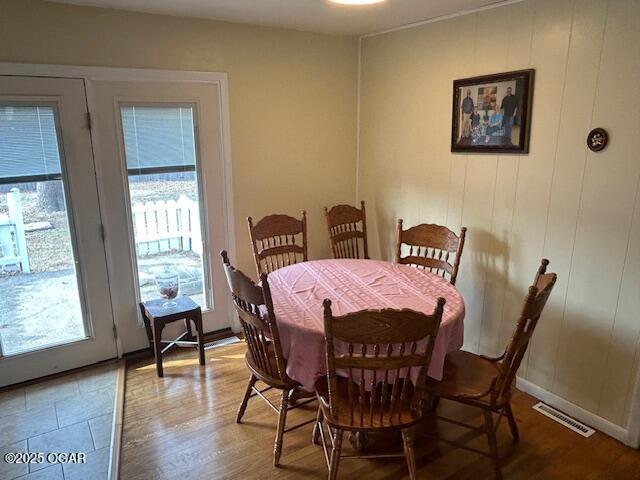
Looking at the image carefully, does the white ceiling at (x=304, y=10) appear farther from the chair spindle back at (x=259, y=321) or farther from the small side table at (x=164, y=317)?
the small side table at (x=164, y=317)

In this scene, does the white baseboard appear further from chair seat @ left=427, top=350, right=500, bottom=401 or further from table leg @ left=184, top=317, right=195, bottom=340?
table leg @ left=184, top=317, right=195, bottom=340

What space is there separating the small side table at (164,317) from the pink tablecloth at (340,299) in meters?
0.73

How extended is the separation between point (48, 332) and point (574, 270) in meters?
3.26

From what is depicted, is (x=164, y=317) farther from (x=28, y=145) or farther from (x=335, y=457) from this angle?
(x=335, y=457)

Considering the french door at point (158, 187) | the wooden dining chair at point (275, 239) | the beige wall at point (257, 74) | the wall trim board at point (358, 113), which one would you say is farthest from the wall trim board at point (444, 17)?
the wooden dining chair at point (275, 239)

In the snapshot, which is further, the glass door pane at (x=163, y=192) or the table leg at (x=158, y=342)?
the glass door pane at (x=163, y=192)

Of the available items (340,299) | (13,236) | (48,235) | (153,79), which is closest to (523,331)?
(340,299)

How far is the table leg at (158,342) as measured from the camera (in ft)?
9.39

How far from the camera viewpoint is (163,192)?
3.11 m

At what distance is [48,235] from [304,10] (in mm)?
2147

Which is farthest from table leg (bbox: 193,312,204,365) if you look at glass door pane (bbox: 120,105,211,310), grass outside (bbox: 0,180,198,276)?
grass outside (bbox: 0,180,198,276)

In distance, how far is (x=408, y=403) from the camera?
1925mm

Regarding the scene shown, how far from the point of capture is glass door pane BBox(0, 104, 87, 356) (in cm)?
260

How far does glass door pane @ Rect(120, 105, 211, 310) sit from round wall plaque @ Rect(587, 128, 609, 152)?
2.45 m
